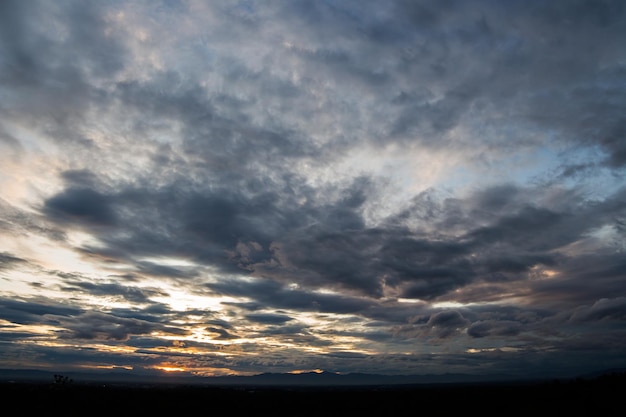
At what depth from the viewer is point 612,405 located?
91.2 metres

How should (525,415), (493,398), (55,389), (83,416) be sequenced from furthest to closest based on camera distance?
1. (55,389)
2. (493,398)
3. (83,416)
4. (525,415)

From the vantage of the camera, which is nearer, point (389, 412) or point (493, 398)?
point (389, 412)

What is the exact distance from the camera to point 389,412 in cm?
11256

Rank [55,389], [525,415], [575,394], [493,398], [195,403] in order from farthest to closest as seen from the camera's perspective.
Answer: [55,389] → [195,403] → [493,398] → [575,394] → [525,415]

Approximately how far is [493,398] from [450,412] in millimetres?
27880

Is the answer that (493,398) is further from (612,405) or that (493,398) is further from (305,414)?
(305,414)

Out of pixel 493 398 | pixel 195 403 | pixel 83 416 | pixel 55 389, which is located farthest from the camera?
pixel 55 389

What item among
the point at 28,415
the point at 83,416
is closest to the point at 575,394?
the point at 83,416

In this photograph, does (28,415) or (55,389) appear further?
(55,389)

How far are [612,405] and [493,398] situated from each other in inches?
Answer: 1398

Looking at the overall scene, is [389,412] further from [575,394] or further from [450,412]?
[575,394]

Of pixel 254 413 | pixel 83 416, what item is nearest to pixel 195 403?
pixel 254 413

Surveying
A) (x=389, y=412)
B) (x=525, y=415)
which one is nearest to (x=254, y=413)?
(x=389, y=412)

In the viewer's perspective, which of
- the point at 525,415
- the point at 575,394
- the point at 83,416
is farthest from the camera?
the point at 575,394
